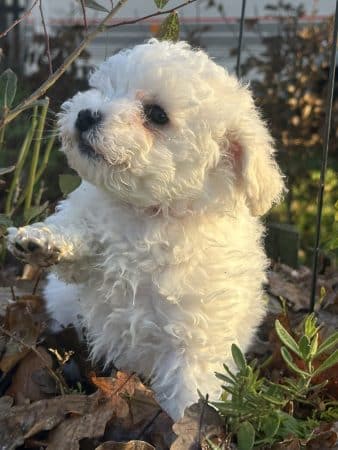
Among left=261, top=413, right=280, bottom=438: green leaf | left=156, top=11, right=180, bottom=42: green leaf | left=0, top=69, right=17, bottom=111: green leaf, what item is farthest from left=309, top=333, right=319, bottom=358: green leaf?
left=156, top=11, right=180, bottom=42: green leaf

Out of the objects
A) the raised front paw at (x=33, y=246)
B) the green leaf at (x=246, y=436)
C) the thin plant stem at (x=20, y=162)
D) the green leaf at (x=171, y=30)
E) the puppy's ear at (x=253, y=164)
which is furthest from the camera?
the thin plant stem at (x=20, y=162)

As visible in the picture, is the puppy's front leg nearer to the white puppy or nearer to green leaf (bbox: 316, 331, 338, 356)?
the white puppy

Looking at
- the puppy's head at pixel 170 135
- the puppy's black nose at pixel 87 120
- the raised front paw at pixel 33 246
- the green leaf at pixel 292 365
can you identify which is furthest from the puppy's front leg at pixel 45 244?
the green leaf at pixel 292 365

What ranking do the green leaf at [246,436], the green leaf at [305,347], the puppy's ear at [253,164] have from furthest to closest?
the puppy's ear at [253,164] < the green leaf at [305,347] < the green leaf at [246,436]

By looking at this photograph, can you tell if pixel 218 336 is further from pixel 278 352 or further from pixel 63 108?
pixel 63 108

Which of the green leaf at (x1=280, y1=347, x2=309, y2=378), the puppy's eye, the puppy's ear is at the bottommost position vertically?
the green leaf at (x1=280, y1=347, x2=309, y2=378)

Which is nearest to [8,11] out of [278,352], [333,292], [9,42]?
[9,42]

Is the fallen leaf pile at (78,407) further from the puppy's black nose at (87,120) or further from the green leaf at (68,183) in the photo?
the puppy's black nose at (87,120)

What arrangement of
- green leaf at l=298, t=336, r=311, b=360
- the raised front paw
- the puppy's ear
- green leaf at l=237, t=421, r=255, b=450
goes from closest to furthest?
green leaf at l=237, t=421, r=255, b=450, green leaf at l=298, t=336, r=311, b=360, the raised front paw, the puppy's ear
